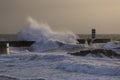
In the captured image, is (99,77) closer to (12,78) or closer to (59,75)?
(59,75)

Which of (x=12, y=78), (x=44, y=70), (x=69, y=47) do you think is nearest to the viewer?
(x=12, y=78)

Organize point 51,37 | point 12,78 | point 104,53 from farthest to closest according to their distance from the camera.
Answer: point 51,37
point 104,53
point 12,78

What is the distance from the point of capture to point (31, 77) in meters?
19.2

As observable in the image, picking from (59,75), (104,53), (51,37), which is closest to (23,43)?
(51,37)

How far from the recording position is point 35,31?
182ft

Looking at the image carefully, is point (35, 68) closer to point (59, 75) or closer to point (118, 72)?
point (59, 75)

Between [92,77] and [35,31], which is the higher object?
[35,31]

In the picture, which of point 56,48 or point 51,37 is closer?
point 56,48

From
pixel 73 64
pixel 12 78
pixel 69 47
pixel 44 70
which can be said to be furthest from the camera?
pixel 69 47

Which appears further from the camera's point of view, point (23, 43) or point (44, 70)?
point (23, 43)

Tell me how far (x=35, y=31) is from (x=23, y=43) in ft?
33.7

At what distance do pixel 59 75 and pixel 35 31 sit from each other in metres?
35.9

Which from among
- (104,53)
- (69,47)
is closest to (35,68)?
(104,53)

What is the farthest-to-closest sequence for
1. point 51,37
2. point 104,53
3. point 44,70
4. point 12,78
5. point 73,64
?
point 51,37 → point 104,53 → point 73,64 → point 44,70 → point 12,78
